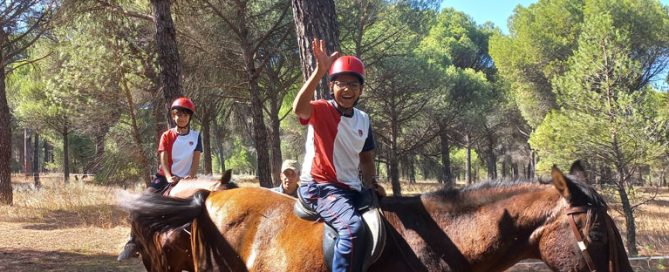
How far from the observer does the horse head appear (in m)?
2.33

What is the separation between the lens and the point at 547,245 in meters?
2.46

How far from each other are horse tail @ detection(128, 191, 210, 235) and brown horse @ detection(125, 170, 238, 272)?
23 centimetres

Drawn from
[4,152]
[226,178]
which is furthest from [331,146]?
[4,152]

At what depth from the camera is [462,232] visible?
2.65 meters

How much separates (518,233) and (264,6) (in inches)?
537

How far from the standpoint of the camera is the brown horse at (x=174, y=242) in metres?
3.76

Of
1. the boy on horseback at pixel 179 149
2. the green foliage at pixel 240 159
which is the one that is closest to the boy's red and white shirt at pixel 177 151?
the boy on horseback at pixel 179 149

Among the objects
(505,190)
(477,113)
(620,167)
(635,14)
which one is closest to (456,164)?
(477,113)

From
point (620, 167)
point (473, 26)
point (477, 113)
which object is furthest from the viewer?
point (473, 26)

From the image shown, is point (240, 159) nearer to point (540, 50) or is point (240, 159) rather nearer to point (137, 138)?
point (540, 50)

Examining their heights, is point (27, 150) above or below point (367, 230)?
above

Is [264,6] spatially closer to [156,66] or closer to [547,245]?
[156,66]

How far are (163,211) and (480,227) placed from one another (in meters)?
2.09

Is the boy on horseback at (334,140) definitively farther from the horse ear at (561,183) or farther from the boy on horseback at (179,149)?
the boy on horseback at (179,149)
